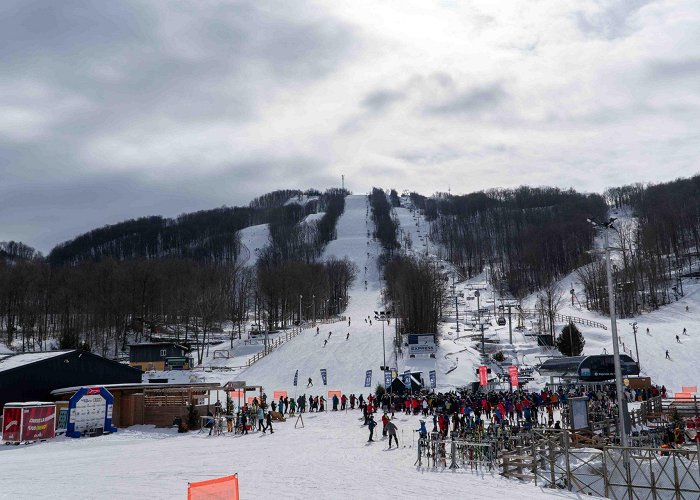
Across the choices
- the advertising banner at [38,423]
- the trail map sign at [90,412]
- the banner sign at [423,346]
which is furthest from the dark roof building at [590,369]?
the advertising banner at [38,423]

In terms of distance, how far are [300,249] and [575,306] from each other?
263 ft

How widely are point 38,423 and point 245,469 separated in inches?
509

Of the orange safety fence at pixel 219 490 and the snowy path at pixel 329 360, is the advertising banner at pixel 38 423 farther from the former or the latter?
the snowy path at pixel 329 360

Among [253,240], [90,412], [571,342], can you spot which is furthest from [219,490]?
[253,240]

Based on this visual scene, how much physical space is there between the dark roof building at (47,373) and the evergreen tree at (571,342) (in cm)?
3619

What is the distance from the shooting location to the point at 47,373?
32.2 meters

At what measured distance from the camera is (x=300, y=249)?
145 meters

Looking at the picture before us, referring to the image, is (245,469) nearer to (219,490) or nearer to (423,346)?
(219,490)

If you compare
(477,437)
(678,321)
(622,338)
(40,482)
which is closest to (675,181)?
(678,321)

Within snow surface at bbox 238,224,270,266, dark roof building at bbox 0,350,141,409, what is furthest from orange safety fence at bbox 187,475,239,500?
snow surface at bbox 238,224,270,266

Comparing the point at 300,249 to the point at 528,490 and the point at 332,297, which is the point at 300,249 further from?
the point at 528,490

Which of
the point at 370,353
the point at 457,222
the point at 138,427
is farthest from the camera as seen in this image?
the point at 457,222

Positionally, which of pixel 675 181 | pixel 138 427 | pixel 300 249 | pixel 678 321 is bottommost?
pixel 138 427

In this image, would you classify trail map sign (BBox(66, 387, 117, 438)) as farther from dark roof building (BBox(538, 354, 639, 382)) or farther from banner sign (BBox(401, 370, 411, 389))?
dark roof building (BBox(538, 354, 639, 382))
